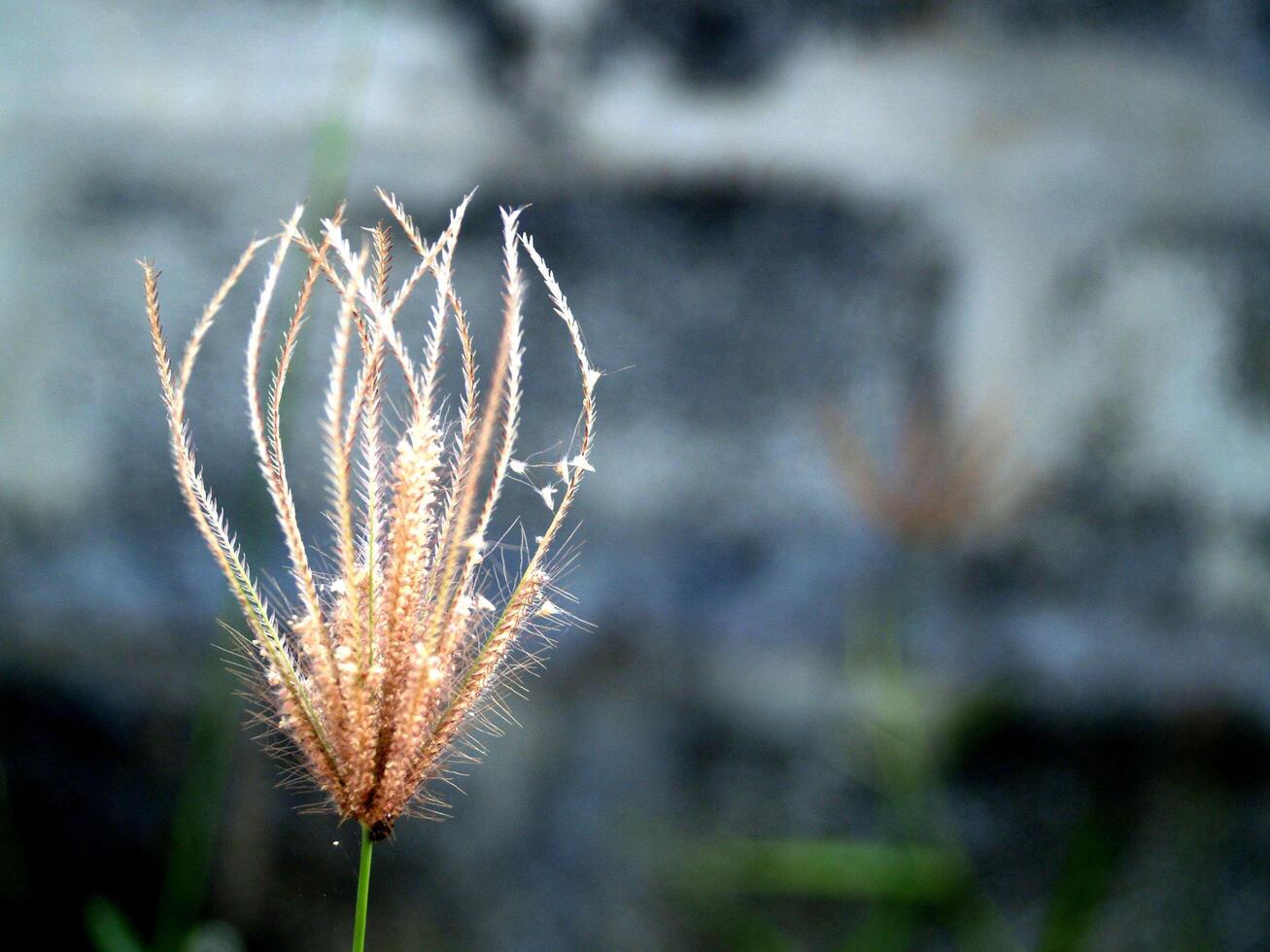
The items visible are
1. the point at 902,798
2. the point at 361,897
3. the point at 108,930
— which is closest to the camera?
the point at 361,897

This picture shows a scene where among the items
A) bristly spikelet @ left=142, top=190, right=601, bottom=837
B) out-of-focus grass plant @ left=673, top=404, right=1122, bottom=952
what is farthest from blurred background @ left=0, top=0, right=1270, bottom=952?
bristly spikelet @ left=142, top=190, right=601, bottom=837

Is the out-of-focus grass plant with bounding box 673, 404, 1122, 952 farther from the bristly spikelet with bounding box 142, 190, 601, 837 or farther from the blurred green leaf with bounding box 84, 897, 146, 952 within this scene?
the bristly spikelet with bounding box 142, 190, 601, 837

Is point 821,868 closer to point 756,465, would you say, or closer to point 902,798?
point 902,798

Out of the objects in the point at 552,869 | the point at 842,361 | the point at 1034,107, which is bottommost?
the point at 552,869

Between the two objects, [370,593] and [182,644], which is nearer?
[370,593]

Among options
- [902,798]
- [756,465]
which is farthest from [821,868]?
[756,465]

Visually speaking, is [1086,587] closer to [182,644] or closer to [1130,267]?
[1130,267]

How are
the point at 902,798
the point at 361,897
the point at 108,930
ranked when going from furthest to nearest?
1. the point at 902,798
2. the point at 108,930
3. the point at 361,897

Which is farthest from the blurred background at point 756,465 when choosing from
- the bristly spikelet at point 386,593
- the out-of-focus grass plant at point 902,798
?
the bristly spikelet at point 386,593

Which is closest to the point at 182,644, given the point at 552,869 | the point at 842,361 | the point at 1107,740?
the point at 552,869
